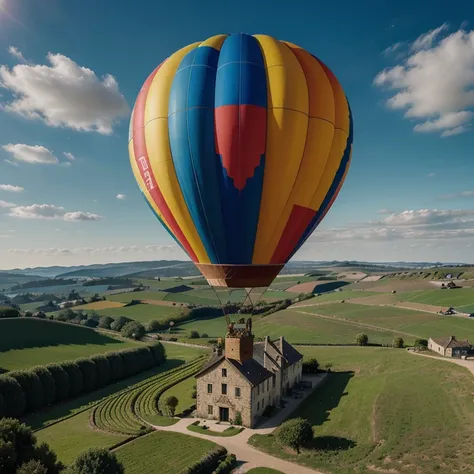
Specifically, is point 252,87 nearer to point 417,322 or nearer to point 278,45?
point 278,45

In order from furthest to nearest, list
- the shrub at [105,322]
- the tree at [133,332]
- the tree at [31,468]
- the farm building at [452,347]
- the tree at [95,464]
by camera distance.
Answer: the shrub at [105,322]
the tree at [133,332]
the farm building at [452,347]
the tree at [95,464]
the tree at [31,468]

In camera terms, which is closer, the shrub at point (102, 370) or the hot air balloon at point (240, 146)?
the hot air balloon at point (240, 146)

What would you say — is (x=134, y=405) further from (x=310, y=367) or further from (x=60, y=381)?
(x=310, y=367)

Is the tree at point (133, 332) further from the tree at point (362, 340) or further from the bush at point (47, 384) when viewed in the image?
the tree at point (362, 340)

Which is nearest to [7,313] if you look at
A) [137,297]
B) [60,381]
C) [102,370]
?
[102,370]

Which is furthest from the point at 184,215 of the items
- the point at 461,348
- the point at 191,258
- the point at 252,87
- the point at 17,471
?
the point at 461,348

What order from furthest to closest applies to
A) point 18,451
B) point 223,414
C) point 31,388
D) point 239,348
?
1. point 31,388
2. point 223,414
3. point 239,348
4. point 18,451

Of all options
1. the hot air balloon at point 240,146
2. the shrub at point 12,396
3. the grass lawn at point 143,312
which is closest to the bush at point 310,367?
the hot air balloon at point 240,146
